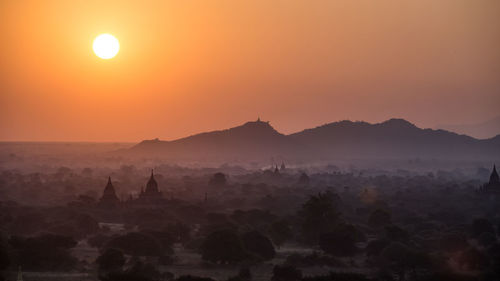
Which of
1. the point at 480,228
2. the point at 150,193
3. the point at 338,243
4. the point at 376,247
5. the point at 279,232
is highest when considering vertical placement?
the point at 150,193

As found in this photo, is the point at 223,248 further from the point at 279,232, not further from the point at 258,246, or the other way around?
the point at 279,232

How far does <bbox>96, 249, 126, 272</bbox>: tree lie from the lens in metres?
40.3

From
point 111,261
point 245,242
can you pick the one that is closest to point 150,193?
point 245,242

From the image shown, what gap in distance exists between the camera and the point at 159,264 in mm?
43750

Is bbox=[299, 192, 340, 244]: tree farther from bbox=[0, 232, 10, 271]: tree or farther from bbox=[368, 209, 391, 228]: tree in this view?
bbox=[0, 232, 10, 271]: tree

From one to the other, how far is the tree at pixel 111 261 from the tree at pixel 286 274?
8817mm

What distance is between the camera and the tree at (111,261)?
4031 centimetres

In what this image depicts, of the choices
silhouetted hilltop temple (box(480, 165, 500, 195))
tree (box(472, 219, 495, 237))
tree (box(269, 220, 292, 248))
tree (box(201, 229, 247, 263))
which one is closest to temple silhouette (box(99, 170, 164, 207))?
tree (box(269, 220, 292, 248))

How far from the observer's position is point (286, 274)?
129ft

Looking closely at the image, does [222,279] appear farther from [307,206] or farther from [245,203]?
[245,203]

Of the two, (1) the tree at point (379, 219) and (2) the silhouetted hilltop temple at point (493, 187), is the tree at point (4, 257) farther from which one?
(2) the silhouetted hilltop temple at point (493, 187)

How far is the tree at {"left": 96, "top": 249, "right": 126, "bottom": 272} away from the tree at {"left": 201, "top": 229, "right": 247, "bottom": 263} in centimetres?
583

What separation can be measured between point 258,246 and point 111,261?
10.4 m

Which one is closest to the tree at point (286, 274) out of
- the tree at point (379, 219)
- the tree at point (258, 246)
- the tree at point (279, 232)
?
the tree at point (258, 246)
